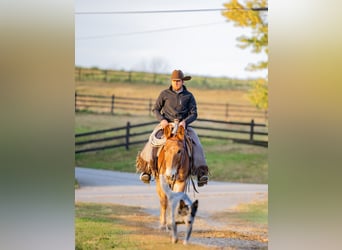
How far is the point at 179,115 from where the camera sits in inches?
301

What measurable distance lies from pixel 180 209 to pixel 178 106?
946 mm

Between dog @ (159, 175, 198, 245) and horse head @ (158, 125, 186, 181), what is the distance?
0.11m

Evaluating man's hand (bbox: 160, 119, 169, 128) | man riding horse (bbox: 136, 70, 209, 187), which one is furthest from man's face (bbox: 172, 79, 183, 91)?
man's hand (bbox: 160, 119, 169, 128)

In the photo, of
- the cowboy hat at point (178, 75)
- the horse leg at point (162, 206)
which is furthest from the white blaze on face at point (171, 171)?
the cowboy hat at point (178, 75)

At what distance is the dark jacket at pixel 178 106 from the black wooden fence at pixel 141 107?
522 mm

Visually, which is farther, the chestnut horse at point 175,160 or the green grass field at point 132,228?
the green grass field at point 132,228

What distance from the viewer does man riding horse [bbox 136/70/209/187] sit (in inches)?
301

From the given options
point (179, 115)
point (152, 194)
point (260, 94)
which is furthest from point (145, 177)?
point (260, 94)

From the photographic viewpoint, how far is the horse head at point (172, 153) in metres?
7.48

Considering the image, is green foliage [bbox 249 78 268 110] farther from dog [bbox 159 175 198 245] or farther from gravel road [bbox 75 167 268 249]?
dog [bbox 159 175 198 245]

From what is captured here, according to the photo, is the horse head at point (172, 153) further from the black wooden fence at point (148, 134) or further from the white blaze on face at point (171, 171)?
the black wooden fence at point (148, 134)

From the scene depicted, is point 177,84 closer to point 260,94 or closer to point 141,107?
point 141,107
